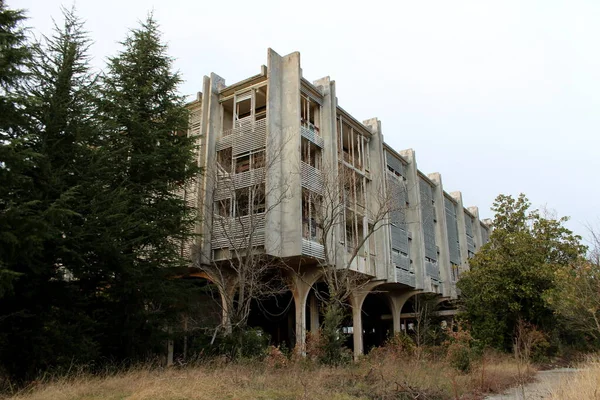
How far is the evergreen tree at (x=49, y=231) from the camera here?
11828mm

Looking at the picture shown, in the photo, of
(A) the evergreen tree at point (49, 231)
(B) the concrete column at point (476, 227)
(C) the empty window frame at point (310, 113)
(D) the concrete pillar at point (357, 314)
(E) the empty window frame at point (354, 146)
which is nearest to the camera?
(A) the evergreen tree at point (49, 231)

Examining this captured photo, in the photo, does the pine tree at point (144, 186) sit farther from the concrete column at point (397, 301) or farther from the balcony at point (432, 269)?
the balcony at point (432, 269)

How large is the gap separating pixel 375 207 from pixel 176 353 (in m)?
12.6

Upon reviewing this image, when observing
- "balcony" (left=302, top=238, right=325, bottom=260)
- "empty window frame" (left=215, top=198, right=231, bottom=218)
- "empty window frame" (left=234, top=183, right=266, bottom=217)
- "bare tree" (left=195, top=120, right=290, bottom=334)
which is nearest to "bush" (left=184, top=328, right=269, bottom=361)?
"bare tree" (left=195, top=120, right=290, bottom=334)

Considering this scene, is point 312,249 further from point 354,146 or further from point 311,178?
point 354,146

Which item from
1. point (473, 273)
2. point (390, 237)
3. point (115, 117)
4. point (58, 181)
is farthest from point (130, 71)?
point (473, 273)

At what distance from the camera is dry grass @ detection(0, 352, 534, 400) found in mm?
9656

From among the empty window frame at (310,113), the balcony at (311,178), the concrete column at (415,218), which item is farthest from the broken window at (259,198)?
the concrete column at (415,218)

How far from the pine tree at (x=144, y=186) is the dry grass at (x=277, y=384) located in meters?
3.06

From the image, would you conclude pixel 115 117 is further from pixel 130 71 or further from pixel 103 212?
pixel 103 212

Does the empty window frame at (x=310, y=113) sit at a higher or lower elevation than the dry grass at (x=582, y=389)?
higher

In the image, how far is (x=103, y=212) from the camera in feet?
46.8

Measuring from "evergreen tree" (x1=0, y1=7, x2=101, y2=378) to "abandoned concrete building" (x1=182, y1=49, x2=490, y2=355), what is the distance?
555 cm

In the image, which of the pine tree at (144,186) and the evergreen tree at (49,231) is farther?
the pine tree at (144,186)
